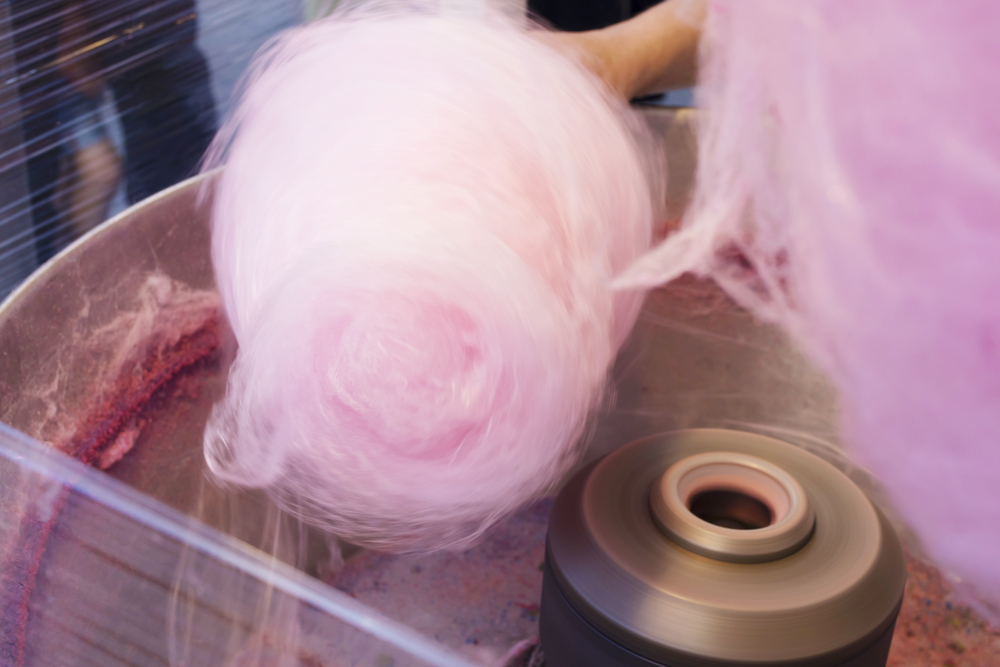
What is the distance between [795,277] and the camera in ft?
1.01

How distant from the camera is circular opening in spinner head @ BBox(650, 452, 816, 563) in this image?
23.0 inches

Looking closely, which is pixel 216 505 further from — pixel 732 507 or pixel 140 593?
pixel 732 507

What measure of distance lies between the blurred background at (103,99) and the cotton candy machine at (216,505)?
0.11m

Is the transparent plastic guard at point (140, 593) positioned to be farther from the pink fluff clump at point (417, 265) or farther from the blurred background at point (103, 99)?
the blurred background at point (103, 99)

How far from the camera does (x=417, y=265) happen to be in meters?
0.31

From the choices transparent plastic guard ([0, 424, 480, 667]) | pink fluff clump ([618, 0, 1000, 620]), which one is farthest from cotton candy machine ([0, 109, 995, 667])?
pink fluff clump ([618, 0, 1000, 620])

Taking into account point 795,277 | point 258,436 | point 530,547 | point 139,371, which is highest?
point 795,277

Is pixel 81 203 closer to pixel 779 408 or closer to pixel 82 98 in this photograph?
pixel 82 98

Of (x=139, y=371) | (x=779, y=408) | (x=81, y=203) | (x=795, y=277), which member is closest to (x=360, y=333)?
(x=795, y=277)

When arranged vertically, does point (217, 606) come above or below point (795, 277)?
below

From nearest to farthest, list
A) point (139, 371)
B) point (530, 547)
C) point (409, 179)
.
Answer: point (409, 179) → point (139, 371) → point (530, 547)

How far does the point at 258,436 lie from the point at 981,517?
33cm

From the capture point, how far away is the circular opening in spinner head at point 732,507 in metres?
0.58

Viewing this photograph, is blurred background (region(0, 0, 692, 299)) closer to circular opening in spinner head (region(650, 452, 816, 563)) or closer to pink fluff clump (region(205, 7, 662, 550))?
pink fluff clump (region(205, 7, 662, 550))
